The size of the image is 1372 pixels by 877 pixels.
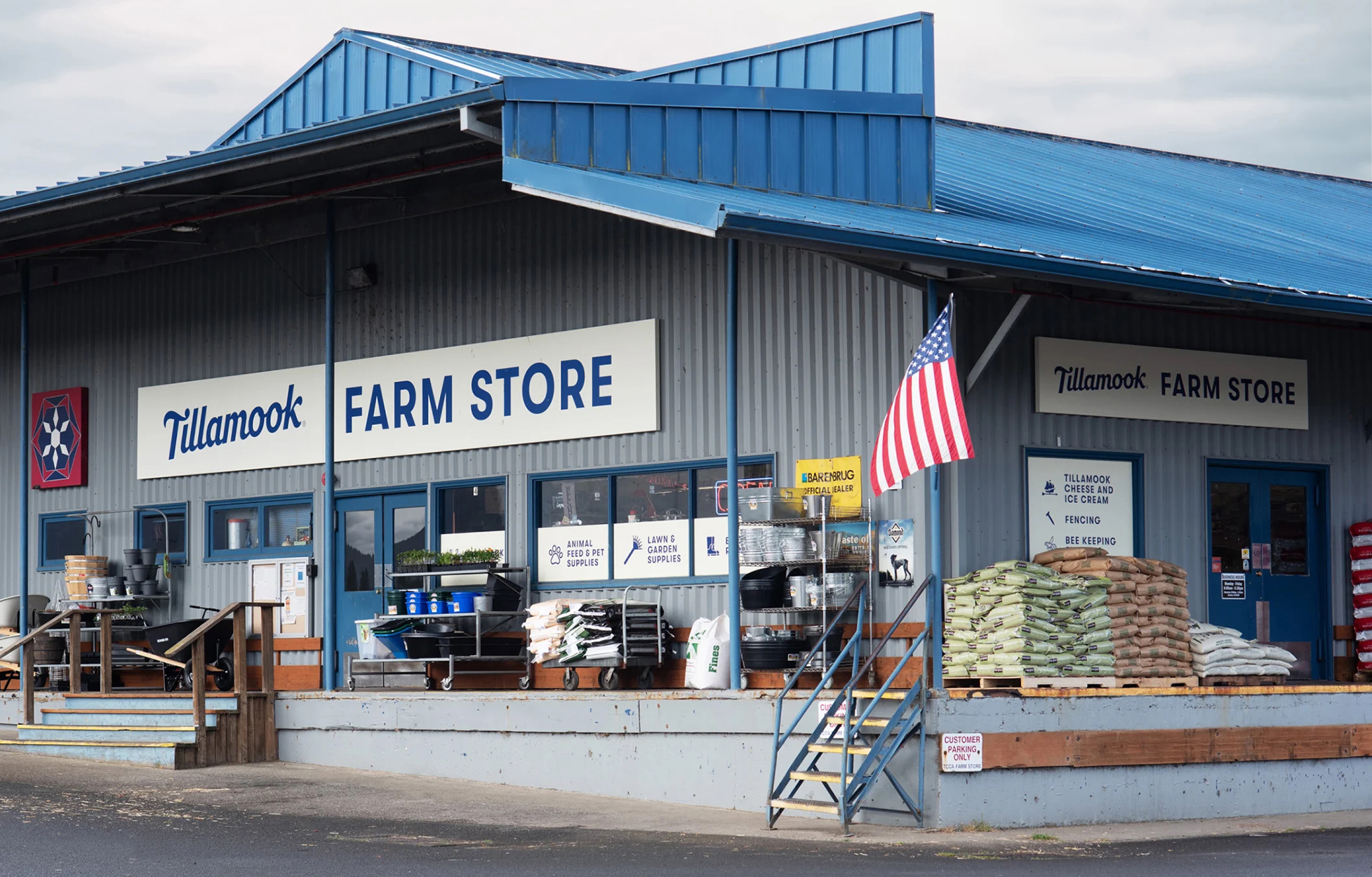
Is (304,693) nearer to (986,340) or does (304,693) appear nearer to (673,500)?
(673,500)

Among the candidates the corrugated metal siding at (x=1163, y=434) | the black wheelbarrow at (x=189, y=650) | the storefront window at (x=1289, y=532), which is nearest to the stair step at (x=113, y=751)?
the black wheelbarrow at (x=189, y=650)

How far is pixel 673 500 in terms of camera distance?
669 inches

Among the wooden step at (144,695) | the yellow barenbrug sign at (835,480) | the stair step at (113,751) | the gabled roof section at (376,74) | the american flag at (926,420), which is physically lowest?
the stair step at (113,751)

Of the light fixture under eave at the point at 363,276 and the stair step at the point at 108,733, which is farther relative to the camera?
the light fixture under eave at the point at 363,276

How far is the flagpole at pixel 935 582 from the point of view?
45.8ft

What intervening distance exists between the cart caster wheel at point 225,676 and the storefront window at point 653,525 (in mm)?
5667

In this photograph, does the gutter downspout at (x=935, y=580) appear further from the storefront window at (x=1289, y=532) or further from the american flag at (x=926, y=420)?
the storefront window at (x=1289, y=532)

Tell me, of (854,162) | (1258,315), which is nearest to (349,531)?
(854,162)

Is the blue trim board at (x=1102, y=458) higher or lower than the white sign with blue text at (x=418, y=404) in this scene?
lower

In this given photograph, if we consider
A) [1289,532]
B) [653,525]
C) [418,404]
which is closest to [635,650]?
[653,525]

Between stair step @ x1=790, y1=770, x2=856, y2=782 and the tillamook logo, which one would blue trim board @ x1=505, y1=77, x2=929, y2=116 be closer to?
the tillamook logo

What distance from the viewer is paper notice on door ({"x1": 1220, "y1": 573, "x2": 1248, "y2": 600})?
55.8 feet

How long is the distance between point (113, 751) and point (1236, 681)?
37.0 feet

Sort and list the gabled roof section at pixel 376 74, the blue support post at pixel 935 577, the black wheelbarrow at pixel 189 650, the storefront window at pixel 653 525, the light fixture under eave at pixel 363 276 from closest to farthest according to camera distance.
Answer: the blue support post at pixel 935 577 → the storefront window at pixel 653 525 → the light fixture under eave at pixel 363 276 → the black wheelbarrow at pixel 189 650 → the gabled roof section at pixel 376 74
